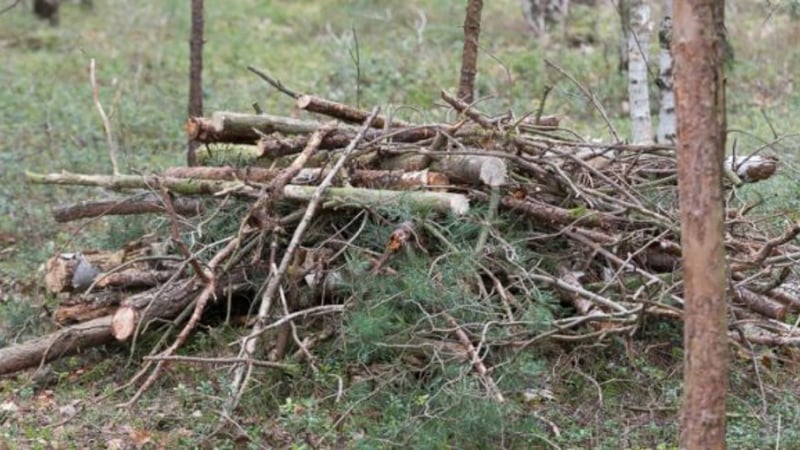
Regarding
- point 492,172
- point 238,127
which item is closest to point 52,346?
point 238,127

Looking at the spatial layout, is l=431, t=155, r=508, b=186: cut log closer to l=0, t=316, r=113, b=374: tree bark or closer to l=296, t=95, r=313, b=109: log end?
l=296, t=95, r=313, b=109: log end

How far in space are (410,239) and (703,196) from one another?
8.56 ft

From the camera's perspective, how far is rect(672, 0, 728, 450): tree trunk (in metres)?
4.05

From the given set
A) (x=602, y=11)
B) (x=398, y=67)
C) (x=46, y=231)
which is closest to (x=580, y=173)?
(x=46, y=231)

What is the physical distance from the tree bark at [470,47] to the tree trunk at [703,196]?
4.62 m

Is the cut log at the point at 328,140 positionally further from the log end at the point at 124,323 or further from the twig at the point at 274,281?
the log end at the point at 124,323

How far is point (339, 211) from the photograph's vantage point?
6.98 meters

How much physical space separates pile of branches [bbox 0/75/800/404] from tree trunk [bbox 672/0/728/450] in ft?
5.35

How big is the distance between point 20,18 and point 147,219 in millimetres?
12060

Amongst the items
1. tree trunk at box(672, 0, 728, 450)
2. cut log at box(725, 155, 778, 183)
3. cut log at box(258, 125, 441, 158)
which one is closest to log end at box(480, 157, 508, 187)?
cut log at box(258, 125, 441, 158)

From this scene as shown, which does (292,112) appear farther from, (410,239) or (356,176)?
(410,239)

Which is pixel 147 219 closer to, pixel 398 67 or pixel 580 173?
pixel 580 173

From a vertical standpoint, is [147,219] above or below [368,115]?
Result: below

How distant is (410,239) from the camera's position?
21.3 feet
